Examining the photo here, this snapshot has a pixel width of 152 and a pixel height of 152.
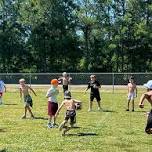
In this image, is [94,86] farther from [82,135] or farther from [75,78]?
[75,78]

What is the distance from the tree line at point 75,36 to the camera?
64.4 metres

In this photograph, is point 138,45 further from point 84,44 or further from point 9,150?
point 9,150

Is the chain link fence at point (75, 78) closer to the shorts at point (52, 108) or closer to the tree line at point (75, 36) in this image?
the tree line at point (75, 36)

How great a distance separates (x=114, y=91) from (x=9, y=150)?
30.3 meters

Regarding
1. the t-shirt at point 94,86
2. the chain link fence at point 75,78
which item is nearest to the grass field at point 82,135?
the t-shirt at point 94,86

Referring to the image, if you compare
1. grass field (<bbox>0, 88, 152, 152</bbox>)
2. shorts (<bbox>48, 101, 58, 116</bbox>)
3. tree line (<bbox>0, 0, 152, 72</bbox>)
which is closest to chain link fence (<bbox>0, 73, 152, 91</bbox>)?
tree line (<bbox>0, 0, 152, 72</bbox>)

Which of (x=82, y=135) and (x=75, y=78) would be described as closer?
(x=82, y=135)

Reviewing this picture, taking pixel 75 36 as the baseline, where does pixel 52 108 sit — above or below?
below

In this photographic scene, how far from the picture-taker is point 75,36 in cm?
6856

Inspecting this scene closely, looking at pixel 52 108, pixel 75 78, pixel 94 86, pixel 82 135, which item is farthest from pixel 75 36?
pixel 82 135

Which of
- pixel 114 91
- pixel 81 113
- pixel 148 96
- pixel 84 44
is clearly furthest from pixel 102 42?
pixel 148 96

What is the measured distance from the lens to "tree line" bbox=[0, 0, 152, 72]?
64.4 metres

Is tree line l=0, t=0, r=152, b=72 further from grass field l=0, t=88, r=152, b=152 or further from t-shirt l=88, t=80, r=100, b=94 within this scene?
grass field l=0, t=88, r=152, b=152

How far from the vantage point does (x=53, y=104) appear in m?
18.8
